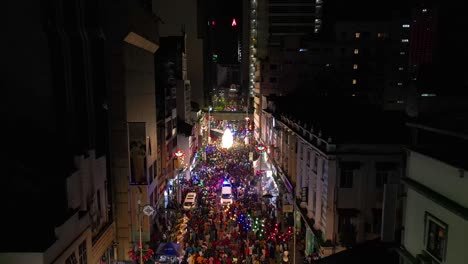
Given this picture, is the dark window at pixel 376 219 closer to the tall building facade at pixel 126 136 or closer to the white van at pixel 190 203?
the tall building facade at pixel 126 136

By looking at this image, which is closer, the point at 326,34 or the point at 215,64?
the point at 326,34

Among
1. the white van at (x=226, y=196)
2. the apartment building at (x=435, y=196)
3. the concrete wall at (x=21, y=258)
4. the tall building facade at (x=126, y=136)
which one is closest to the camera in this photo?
the apartment building at (x=435, y=196)

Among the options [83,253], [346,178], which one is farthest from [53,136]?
[346,178]

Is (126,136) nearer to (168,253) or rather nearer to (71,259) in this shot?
(168,253)

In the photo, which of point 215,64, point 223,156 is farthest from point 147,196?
point 215,64

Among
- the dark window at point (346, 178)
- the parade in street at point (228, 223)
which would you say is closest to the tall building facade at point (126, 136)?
the parade in street at point (228, 223)

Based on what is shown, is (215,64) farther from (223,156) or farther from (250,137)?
(223,156)

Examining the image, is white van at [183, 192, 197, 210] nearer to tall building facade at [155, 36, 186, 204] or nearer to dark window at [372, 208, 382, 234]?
tall building facade at [155, 36, 186, 204]
